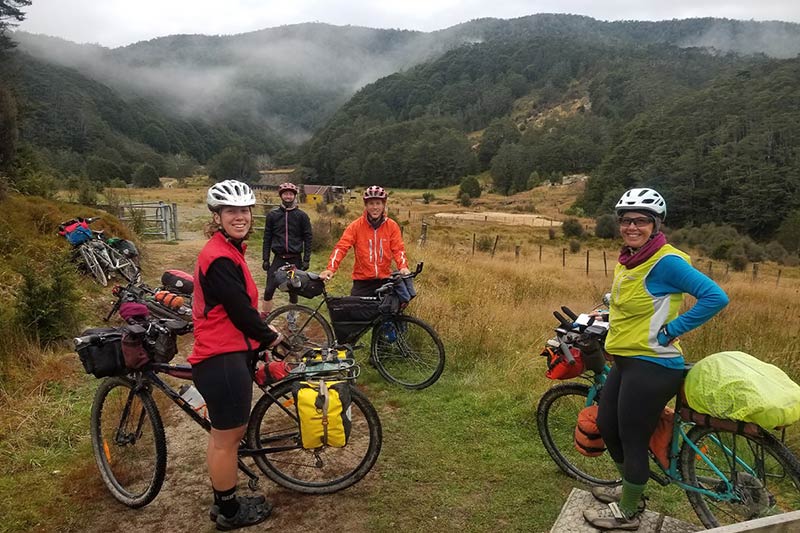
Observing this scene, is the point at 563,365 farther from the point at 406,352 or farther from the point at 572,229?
the point at 572,229

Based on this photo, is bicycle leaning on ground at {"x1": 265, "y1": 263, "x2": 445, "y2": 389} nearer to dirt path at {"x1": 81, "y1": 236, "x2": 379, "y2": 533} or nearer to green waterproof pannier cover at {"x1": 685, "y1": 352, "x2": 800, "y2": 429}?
dirt path at {"x1": 81, "y1": 236, "x2": 379, "y2": 533}

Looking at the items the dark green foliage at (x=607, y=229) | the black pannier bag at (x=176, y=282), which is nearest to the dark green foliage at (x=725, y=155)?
the dark green foliage at (x=607, y=229)

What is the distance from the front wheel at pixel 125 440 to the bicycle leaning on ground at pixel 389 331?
1.71m

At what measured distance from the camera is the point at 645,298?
8.48 ft

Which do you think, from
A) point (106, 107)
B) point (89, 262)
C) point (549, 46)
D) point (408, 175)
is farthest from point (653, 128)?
point (106, 107)

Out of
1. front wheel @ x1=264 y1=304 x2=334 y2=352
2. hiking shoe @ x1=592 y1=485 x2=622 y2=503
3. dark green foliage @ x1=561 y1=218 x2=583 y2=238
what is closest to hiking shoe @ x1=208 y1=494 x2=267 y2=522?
hiking shoe @ x1=592 y1=485 x2=622 y2=503

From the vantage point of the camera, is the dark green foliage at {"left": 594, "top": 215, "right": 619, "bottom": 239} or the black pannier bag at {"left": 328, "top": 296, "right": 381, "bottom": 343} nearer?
the black pannier bag at {"left": 328, "top": 296, "right": 381, "bottom": 343}

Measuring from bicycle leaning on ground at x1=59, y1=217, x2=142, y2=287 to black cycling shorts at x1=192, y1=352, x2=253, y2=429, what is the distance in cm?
714

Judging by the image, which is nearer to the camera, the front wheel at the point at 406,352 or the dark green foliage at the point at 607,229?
the front wheel at the point at 406,352

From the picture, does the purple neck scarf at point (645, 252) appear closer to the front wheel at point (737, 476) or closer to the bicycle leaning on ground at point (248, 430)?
the front wheel at point (737, 476)

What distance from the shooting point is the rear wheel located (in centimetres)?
900

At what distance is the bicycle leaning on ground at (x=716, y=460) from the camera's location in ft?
8.38

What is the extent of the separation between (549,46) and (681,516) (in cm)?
20585

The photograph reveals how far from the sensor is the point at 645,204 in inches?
104
